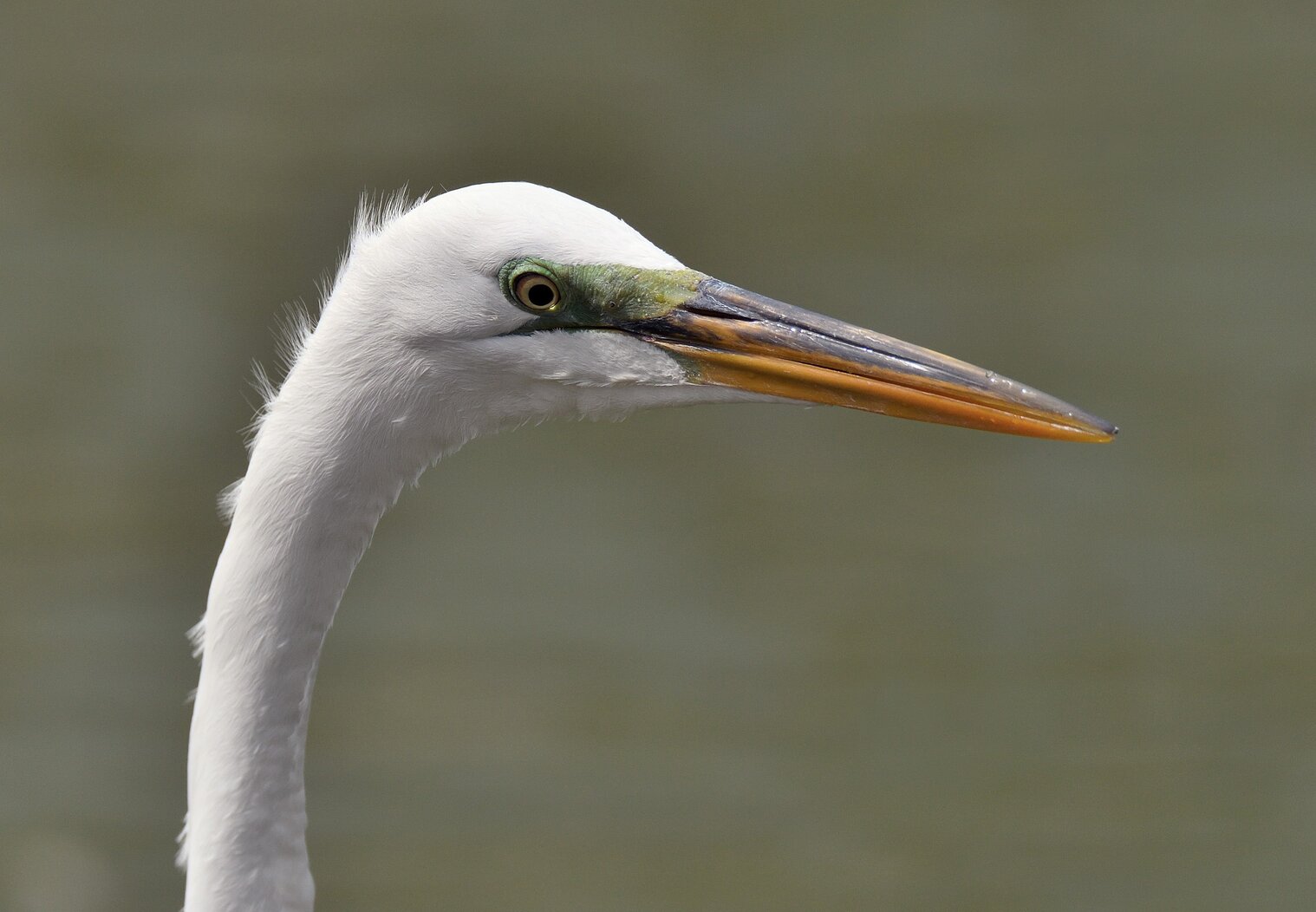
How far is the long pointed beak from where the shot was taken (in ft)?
8.93

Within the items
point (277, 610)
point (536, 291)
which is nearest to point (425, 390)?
point (536, 291)

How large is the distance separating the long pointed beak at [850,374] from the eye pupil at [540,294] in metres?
0.23

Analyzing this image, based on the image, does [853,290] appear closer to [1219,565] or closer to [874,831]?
[1219,565]

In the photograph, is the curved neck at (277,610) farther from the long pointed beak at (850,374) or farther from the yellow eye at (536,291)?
the long pointed beak at (850,374)

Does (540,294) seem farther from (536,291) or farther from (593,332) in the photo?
(593,332)

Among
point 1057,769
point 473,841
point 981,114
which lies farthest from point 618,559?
point 981,114

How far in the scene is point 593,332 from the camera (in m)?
2.67

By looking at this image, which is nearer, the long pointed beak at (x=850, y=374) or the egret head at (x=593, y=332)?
the egret head at (x=593, y=332)

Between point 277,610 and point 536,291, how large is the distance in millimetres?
649

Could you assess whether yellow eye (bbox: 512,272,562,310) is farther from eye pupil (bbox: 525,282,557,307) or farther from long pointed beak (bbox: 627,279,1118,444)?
long pointed beak (bbox: 627,279,1118,444)

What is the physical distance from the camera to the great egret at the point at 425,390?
2551 mm

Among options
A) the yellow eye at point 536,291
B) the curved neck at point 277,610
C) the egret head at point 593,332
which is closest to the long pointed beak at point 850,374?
the egret head at point 593,332

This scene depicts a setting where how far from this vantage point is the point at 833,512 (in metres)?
7.06

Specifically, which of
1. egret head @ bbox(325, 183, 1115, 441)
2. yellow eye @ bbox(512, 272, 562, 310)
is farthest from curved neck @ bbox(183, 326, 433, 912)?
yellow eye @ bbox(512, 272, 562, 310)
